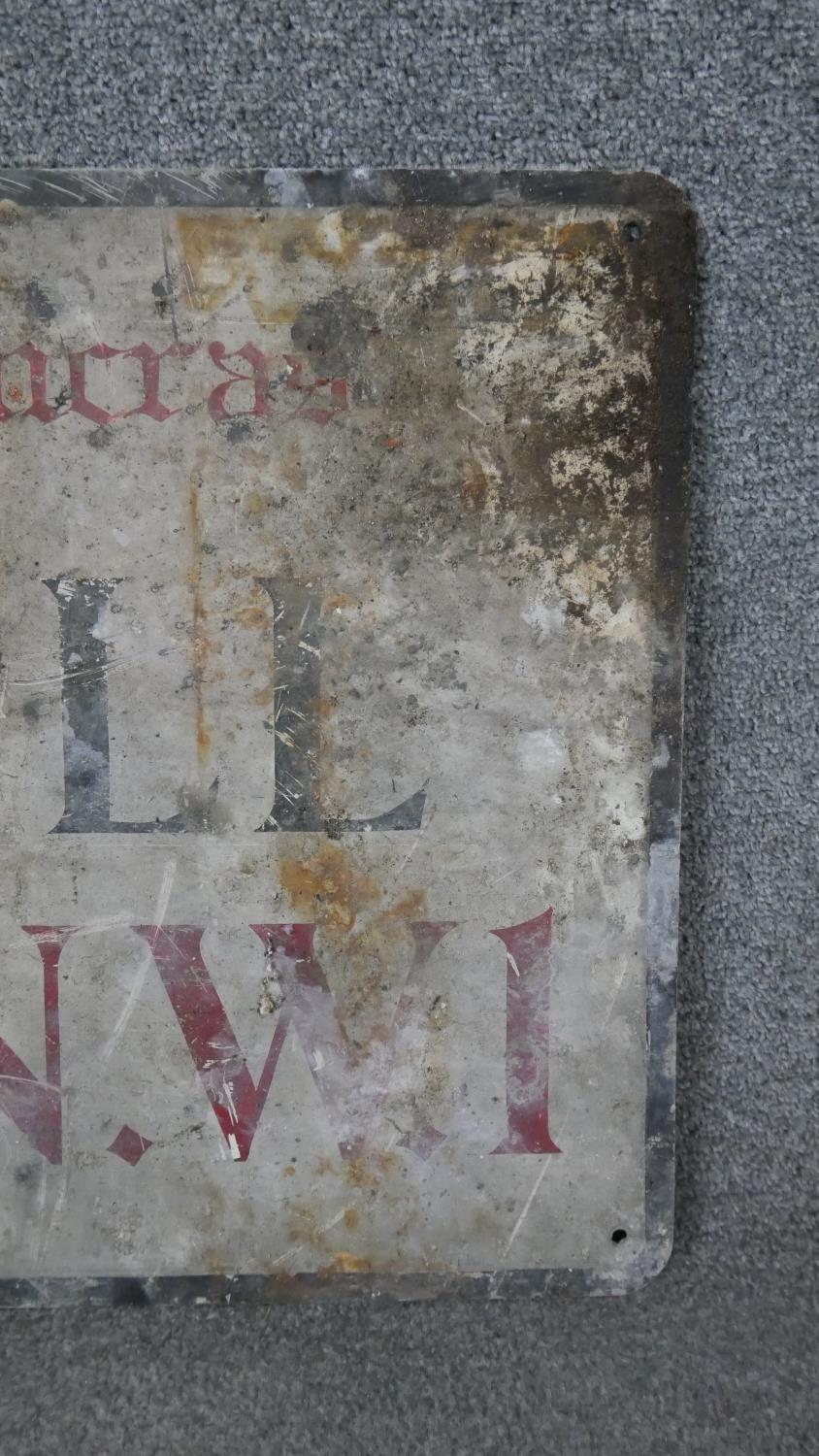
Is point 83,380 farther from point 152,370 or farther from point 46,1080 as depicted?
point 46,1080

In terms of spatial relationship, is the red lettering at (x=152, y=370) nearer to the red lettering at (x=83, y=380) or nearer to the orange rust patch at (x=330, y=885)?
the red lettering at (x=83, y=380)

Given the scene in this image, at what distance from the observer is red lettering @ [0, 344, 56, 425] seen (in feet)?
3.69

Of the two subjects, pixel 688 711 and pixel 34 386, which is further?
pixel 688 711

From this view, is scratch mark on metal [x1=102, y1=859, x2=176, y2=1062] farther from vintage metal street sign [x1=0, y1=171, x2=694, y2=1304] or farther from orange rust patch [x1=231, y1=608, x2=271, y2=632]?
orange rust patch [x1=231, y1=608, x2=271, y2=632]

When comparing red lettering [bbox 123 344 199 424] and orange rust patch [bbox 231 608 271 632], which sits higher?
red lettering [bbox 123 344 199 424]

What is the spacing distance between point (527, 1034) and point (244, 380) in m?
0.95

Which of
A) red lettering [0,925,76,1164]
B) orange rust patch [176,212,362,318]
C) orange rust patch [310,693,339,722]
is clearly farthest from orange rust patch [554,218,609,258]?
red lettering [0,925,76,1164]

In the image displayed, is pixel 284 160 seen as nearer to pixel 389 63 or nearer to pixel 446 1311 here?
pixel 389 63

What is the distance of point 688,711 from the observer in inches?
48.7

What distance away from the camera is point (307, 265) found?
112 cm

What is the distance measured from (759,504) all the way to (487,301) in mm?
465

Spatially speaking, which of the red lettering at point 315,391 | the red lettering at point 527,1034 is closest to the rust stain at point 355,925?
the red lettering at point 527,1034

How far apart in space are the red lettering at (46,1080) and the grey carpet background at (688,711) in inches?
11.5

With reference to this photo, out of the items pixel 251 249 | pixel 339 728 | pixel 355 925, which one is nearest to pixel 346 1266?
pixel 355 925
